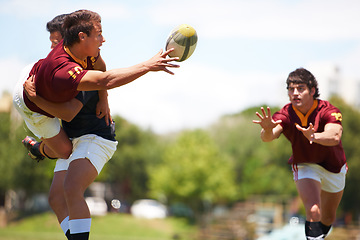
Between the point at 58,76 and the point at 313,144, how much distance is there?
359 cm

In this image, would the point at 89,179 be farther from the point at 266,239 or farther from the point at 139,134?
the point at 139,134

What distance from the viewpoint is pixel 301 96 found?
254 inches

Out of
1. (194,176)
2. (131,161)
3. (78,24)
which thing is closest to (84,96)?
(78,24)

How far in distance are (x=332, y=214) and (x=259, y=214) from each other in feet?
125

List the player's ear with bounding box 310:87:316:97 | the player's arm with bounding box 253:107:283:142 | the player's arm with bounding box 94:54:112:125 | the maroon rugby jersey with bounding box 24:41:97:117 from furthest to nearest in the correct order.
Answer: the player's ear with bounding box 310:87:316:97
the player's arm with bounding box 253:107:283:142
the player's arm with bounding box 94:54:112:125
the maroon rugby jersey with bounding box 24:41:97:117

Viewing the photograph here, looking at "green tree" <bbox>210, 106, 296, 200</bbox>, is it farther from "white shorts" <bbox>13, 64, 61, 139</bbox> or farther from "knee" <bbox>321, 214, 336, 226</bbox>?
"white shorts" <bbox>13, 64, 61, 139</bbox>

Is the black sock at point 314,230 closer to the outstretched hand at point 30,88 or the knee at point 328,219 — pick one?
the knee at point 328,219

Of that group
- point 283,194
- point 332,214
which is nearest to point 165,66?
point 332,214

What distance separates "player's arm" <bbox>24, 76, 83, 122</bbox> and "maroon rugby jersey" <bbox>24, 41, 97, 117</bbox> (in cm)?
5

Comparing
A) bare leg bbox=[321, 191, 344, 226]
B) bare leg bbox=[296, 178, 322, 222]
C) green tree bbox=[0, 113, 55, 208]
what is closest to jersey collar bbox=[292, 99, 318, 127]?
bare leg bbox=[296, 178, 322, 222]

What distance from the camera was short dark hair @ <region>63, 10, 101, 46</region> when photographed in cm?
512

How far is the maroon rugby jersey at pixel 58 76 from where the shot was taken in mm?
4914

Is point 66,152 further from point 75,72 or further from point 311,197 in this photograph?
point 311,197

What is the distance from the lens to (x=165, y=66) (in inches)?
192
